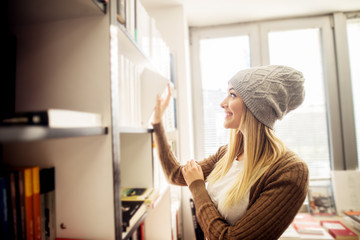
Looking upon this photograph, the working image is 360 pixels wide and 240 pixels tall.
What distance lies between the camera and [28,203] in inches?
19.3

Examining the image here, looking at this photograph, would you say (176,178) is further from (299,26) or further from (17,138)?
(299,26)

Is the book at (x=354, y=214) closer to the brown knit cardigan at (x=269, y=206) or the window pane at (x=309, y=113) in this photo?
the window pane at (x=309, y=113)

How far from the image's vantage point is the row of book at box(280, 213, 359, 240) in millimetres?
1523

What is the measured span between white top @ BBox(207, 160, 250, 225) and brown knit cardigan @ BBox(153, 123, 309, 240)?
1.4 inches

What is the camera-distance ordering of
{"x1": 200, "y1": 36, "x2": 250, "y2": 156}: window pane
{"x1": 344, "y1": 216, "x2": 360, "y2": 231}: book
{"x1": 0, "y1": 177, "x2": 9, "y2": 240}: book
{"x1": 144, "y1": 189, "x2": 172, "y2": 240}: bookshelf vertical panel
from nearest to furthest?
{"x1": 0, "y1": 177, "x2": 9, "y2": 240}: book → {"x1": 144, "y1": 189, "x2": 172, "y2": 240}: bookshelf vertical panel → {"x1": 344, "y1": 216, "x2": 360, "y2": 231}: book → {"x1": 200, "y1": 36, "x2": 250, "y2": 156}: window pane

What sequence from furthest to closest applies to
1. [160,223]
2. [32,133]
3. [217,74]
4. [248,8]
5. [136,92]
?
[217,74] → [248,8] → [160,223] → [136,92] → [32,133]

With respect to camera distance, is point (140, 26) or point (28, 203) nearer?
point (28, 203)

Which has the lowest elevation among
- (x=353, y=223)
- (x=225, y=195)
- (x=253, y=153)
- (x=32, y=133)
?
(x=353, y=223)

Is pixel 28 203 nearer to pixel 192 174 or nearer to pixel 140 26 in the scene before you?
pixel 192 174

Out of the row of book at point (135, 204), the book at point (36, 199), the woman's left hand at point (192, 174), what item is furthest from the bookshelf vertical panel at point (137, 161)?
the book at point (36, 199)

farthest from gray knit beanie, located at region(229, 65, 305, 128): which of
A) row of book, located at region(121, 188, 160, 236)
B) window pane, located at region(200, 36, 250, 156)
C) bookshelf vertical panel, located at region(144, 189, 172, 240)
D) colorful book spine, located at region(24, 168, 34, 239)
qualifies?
window pane, located at region(200, 36, 250, 156)

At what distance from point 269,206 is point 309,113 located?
5.85 ft

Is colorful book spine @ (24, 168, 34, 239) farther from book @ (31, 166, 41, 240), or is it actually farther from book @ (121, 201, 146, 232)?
book @ (121, 201, 146, 232)

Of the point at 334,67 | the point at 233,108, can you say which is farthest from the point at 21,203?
the point at 334,67
